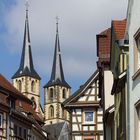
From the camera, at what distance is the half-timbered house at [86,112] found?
1779 inches

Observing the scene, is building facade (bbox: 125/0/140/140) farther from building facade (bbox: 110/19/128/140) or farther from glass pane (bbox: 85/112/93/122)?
glass pane (bbox: 85/112/93/122)

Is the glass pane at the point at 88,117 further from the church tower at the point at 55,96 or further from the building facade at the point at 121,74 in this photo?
the church tower at the point at 55,96

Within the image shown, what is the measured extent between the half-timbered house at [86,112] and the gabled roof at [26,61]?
109m

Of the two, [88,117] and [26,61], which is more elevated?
[26,61]

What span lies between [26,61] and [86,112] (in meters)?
113

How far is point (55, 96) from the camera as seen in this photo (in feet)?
579

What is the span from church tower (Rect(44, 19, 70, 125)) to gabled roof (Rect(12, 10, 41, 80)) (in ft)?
17.5

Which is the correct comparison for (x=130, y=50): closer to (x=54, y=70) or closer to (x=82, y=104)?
(x=82, y=104)

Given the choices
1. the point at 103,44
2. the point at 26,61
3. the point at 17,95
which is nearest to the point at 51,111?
the point at 26,61

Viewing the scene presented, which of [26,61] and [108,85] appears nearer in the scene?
[108,85]

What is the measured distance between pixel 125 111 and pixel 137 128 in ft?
7.27

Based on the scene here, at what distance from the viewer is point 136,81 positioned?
14.5 meters

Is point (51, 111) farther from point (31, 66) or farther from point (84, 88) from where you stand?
point (84, 88)

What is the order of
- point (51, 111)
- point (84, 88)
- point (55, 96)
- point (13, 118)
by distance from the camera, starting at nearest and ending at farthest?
1. point (84, 88)
2. point (13, 118)
3. point (51, 111)
4. point (55, 96)
